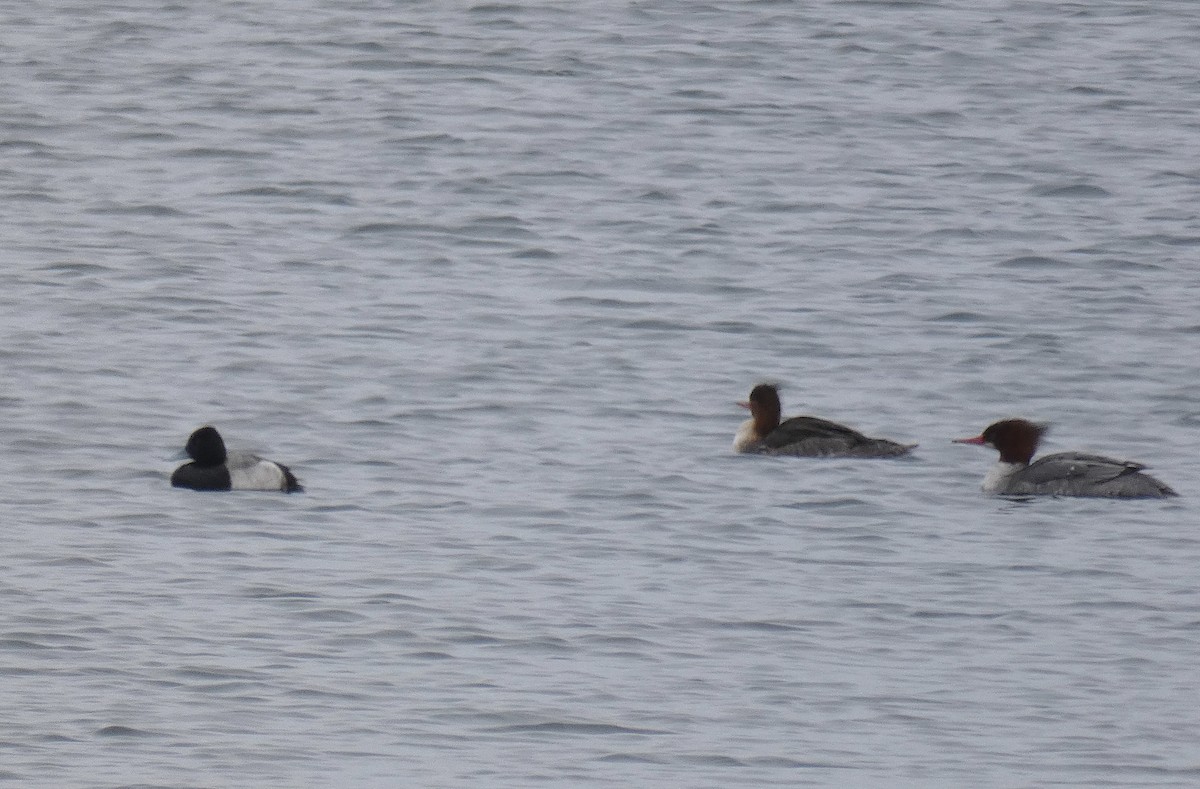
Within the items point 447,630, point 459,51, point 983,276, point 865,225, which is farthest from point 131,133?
point 447,630

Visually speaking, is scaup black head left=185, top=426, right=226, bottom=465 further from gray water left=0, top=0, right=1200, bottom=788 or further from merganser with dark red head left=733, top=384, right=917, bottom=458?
merganser with dark red head left=733, top=384, right=917, bottom=458

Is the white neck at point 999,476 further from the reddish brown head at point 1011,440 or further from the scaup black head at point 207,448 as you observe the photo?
the scaup black head at point 207,448

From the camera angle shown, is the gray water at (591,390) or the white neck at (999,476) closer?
the gray water at (591,390)

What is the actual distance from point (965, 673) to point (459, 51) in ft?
71.7

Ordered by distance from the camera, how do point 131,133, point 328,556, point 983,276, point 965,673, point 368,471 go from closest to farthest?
point 965,673 < point 328,556 < point 368,471 < point 983,276 < point 131,133

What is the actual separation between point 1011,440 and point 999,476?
A: 40 centimetres

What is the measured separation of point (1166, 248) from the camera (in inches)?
846

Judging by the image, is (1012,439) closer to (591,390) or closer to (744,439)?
(744,439)

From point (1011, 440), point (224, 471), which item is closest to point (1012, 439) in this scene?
point (1011, 440)

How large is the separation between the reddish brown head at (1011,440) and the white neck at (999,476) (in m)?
0.12

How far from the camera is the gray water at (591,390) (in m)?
9.71

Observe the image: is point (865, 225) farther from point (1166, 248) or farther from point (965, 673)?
point (965, 673)

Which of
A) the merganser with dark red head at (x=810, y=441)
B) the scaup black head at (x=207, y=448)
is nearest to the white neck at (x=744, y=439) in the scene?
the merganser with dark red head at (x=810, y=441)

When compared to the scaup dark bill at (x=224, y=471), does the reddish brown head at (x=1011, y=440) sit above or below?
below
